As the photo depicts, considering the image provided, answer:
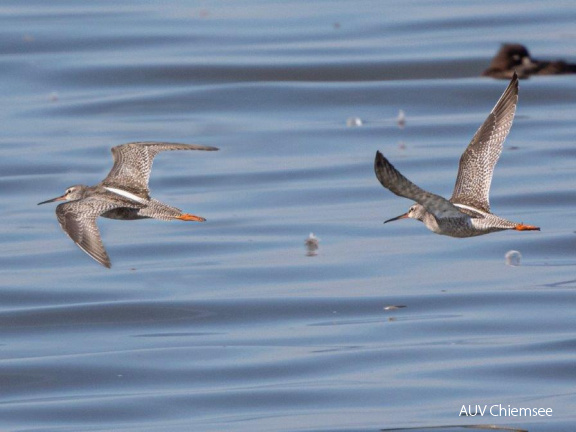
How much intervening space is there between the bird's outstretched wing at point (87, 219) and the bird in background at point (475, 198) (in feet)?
7.92

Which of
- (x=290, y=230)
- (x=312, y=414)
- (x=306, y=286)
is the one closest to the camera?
(x=312, y=414)

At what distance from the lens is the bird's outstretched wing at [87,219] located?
11477mm

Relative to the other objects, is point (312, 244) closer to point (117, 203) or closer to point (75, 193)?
point (75, 193)

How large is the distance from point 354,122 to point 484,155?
15178mm

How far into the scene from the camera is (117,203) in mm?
12461

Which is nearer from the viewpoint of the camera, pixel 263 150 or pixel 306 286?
pixel 306 286

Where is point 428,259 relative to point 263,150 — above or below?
below

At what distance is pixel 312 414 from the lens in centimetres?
1370

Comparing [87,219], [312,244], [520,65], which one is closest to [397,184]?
[87,219]

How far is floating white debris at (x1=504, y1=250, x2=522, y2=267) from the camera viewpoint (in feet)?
63.5

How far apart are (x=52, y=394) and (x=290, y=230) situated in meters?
7.14

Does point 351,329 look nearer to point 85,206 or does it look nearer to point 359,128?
point 85,206

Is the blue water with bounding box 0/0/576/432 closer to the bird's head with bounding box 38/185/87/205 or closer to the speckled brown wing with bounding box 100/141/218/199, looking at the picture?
the bird's head with bounding box 38/185/87/205

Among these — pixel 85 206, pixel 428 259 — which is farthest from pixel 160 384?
pixel 428 259
